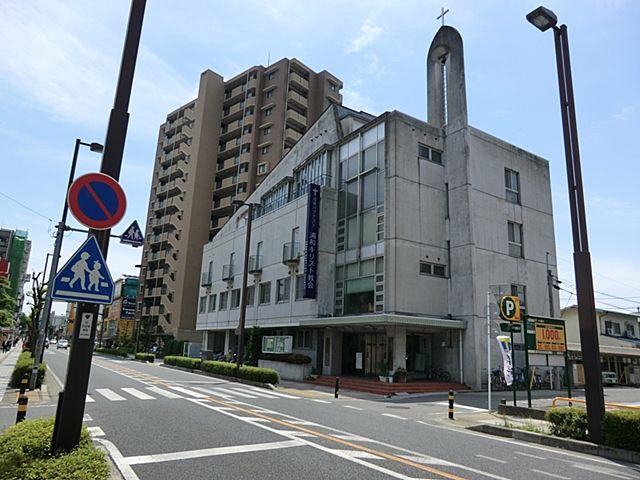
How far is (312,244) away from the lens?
98.6 feet

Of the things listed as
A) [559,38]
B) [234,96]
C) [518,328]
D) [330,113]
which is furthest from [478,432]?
[234,96]

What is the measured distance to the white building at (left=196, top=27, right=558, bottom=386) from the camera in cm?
2555

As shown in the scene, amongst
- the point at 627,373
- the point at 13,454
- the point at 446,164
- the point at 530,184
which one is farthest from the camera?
the point at 627,373

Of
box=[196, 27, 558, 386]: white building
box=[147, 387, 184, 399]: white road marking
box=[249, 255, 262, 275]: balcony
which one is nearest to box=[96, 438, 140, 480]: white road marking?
box=[147, 387, 184, 399]: white road marking

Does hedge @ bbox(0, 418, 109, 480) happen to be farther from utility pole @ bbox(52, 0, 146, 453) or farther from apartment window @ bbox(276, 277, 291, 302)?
apartment window @ bbox(276, 277, 291, 302)

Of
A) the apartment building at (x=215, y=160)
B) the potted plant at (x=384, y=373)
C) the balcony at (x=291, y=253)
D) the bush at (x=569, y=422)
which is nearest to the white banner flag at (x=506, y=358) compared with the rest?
the bush at (x=569, y=422)

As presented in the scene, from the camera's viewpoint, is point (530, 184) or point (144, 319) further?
point (144, 319)

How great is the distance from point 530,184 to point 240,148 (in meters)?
41.3

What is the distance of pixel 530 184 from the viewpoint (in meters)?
31.3

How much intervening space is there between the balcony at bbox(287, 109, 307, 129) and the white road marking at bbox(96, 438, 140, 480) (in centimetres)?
5690

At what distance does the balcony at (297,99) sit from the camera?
204 ft

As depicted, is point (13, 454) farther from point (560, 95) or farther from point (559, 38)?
point (559, 38)

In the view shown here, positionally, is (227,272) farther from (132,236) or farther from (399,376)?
(132,236)

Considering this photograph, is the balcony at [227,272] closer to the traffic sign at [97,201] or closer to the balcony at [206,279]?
the balcony at [206,279]
